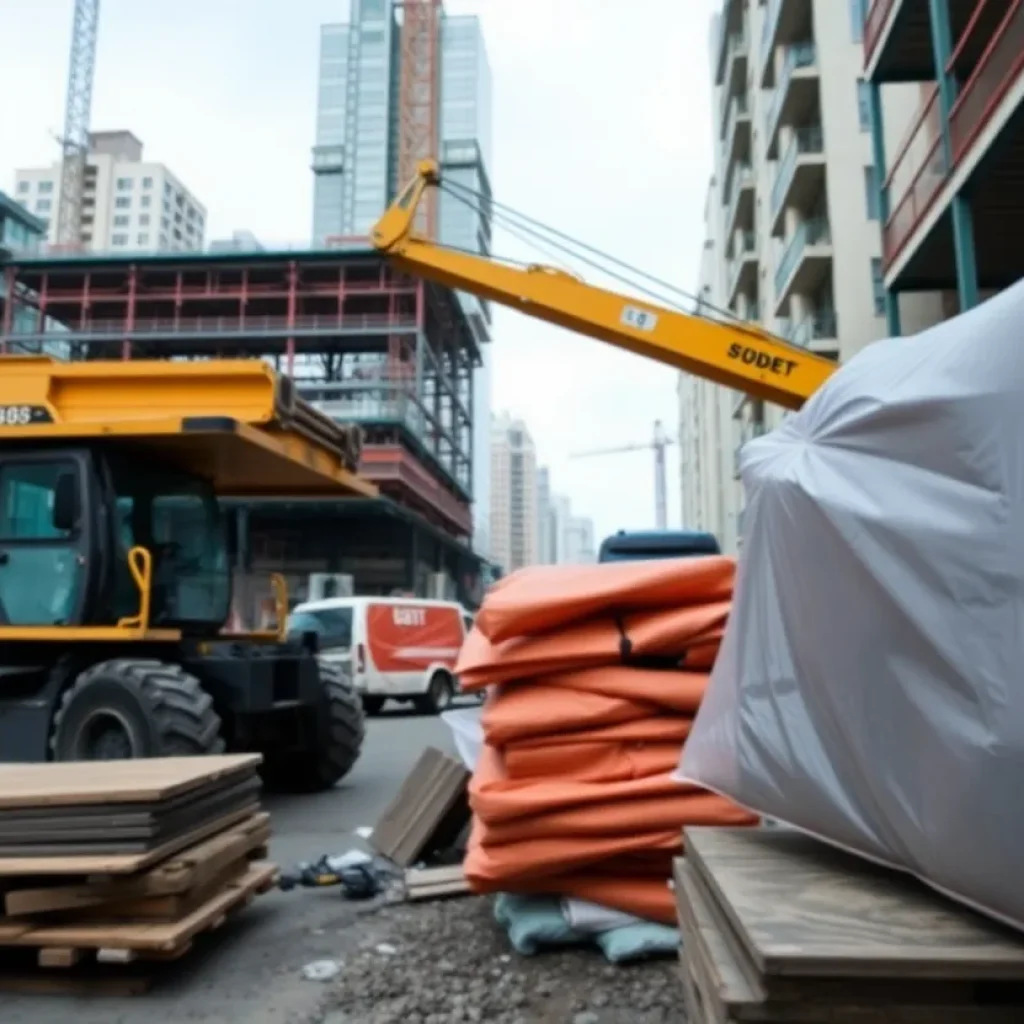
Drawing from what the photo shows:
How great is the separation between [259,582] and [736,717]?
5707 mm

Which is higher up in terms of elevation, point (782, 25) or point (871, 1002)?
point (782, 25)

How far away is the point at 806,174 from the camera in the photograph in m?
28.1

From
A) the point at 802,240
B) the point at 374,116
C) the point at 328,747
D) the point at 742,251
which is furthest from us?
the point at 374,116

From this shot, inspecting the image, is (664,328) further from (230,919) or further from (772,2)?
(772,2)

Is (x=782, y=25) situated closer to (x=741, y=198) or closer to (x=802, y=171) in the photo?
(x=802, y=171)

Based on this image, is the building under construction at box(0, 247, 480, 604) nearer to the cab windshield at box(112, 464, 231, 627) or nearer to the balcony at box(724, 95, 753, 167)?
the balcony at box(724, 95, 753, 167)

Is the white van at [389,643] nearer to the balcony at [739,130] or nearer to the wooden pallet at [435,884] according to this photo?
the wooden pallet at [435,884]

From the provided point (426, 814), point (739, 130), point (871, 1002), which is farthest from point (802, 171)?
point (871, 1002)

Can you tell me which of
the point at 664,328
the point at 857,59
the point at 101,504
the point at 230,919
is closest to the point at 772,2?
the point at 857,59

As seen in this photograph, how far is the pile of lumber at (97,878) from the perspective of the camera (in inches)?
138

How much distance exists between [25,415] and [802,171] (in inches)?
1023

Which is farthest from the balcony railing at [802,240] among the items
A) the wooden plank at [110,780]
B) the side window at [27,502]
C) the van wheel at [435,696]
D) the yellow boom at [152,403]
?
the wooden plank at [110,780]

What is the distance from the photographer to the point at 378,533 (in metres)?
46.5

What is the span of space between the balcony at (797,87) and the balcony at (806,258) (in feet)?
10.1
